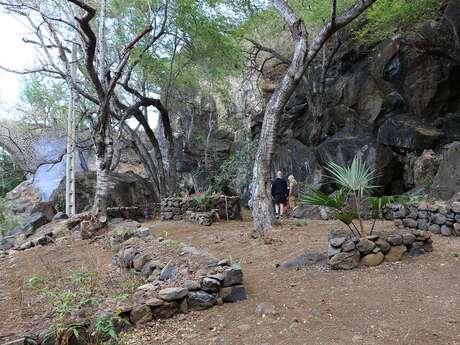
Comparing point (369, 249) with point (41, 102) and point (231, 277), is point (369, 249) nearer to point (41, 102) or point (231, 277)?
point (231, 277)

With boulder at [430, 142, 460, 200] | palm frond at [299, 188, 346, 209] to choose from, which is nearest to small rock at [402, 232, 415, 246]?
palm frond at [299, 188, 346, 209]

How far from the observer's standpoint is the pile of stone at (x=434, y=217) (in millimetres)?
6289

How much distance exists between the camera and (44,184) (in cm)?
2302

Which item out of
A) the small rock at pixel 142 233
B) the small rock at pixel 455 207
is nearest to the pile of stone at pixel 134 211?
the small rock at pixel 142 233

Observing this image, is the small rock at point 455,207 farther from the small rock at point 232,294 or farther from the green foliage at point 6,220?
the green foliage at point 6,220

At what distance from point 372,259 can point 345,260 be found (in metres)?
0.36

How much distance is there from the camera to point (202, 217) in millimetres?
9938

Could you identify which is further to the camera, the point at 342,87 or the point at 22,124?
the point at 22,124

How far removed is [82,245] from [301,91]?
13.8 meters

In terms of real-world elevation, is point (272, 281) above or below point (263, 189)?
below

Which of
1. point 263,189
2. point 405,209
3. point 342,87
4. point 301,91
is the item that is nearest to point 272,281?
point 263,189

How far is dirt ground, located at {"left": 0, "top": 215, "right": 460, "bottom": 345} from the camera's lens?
3.08 metres

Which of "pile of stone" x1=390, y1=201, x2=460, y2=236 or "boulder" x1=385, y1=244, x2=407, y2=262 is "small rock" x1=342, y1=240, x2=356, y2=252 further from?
"pile of stone" x1=390, y1=201, x2=460, y2=236

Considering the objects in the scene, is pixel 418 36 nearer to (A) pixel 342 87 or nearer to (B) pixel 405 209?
(A) pixel 342 87
